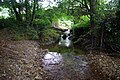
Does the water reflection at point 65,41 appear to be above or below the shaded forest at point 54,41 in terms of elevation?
below

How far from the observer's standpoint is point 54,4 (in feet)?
53.4

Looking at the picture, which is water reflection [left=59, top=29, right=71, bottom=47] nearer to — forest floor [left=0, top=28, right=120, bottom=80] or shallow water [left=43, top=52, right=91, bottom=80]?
shallow water [left=43, top=52, right=91, bottom=80]

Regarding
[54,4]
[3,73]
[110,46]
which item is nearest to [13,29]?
[54,4]

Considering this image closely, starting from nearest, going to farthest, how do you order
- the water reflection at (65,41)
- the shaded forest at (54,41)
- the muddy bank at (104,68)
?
the muddy bank at (104,68), the shaded forest at (54,41), the water reflection at (65,41)

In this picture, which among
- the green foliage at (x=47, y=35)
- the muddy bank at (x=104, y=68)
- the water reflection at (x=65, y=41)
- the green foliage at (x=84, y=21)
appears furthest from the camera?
the water reflection at (x=65, y=41)

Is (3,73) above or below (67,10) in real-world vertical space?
below

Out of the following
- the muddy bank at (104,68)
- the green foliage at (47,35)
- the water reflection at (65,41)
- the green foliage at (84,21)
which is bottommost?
the water reflection at (65,41)

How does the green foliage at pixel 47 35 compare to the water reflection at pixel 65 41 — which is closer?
the green foliage at pixel 47 35

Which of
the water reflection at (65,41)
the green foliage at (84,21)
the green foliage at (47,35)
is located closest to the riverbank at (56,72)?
the green foliage at (84,21)

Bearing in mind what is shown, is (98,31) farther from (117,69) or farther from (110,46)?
(117,69)

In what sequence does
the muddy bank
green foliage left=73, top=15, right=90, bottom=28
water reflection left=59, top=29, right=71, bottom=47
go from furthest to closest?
water reflection left=59, top=29, right=71, bottom=47, green foliage left=73, top=15, right=90, bottom=28, the muddy bank

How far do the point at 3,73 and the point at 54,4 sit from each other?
11.4 metres

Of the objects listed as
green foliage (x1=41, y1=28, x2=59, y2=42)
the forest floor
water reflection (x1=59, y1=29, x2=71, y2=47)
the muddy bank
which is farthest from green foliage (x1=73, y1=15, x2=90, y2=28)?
the forest floor

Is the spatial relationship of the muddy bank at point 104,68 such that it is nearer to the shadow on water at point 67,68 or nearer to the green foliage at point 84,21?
the shadow on water at point 67,68
